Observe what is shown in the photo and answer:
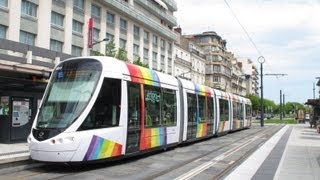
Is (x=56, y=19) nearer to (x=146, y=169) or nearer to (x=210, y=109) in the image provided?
(x=210, y=109)

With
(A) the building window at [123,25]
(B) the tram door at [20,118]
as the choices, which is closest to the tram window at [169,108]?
(B) the tram door at [20,118]

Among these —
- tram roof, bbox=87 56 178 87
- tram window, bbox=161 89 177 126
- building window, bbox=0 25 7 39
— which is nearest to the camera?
tram roof, bbox=87 56 178 87

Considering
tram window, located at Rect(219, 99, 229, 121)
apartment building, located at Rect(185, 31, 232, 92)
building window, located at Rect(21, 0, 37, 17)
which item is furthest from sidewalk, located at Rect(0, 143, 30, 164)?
apartment building, located at Rect(185, 31, 232, 92)

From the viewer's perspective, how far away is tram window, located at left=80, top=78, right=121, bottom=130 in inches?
535

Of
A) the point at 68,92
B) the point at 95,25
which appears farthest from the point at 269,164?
the point at 95,25

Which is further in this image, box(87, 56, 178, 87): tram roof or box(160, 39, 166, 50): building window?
box(160, 39, 166, 50): building window

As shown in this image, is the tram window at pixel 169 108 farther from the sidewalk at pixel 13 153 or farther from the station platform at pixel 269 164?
the sidewalk at pixel 13 153

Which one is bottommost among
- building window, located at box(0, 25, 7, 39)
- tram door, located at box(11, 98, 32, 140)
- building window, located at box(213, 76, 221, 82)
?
tram door, located at box(11, 98, 32, 140)

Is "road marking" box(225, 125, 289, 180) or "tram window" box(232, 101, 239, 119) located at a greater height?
"tram window" box(232, 101, 239, 119)

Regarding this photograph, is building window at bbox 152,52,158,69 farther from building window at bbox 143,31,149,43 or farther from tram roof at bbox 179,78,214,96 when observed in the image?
tram roof at bbox 179,78,214,96

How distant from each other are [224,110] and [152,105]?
14705 millimetres

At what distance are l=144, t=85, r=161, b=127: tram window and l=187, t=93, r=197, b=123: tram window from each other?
4444 millimetres

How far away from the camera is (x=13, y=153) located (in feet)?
51.7

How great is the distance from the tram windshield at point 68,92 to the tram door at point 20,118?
18.8ft
